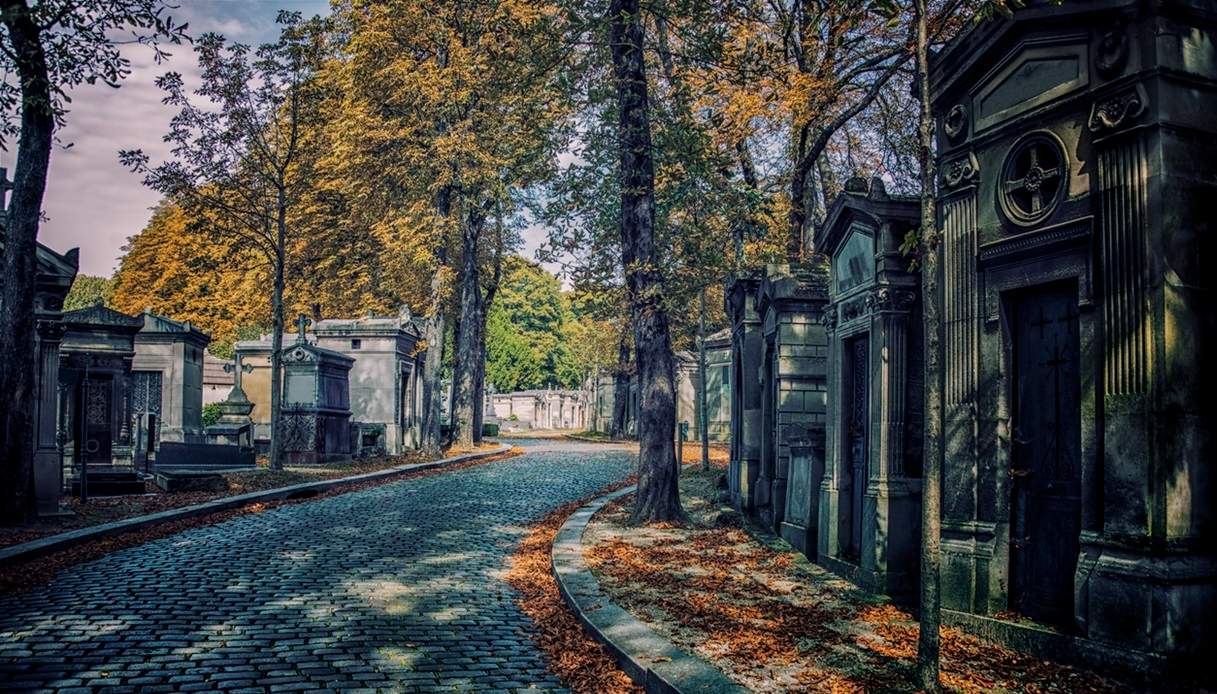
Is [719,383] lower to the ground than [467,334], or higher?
lower

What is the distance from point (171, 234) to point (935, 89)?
51.5m

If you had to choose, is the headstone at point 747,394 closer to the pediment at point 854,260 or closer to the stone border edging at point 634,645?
the pediment at point 854,260

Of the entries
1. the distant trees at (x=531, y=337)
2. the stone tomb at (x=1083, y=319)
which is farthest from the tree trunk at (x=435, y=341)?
the distant trees at (x=531, y=337)

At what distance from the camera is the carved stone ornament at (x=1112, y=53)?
5.55 m

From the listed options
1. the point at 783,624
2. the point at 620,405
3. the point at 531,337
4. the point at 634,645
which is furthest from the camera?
the point at 531,337

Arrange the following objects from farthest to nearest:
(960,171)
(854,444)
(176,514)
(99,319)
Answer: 1. (99,319)
2. (176,514)
3. (854,444)
4. (960,171)

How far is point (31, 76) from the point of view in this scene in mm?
11180

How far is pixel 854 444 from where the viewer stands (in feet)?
30.4

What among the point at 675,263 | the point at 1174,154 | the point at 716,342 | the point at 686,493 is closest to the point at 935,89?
the point at 1174,154

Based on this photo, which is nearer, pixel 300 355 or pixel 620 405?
pixel 300 355

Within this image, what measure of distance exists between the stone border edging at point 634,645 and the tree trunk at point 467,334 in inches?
813

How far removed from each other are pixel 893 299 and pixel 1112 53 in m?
2.98

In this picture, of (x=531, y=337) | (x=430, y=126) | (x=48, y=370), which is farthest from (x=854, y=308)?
(x=531, y=337)

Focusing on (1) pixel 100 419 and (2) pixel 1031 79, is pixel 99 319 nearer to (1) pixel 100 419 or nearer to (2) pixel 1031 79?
(1) pixel 100 419
